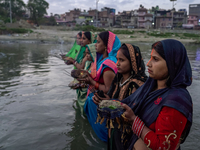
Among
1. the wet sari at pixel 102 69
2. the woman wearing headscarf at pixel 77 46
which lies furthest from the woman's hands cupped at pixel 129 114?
the woman wearing headscarf at pixel 77 46

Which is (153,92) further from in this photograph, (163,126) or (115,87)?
(115,87)

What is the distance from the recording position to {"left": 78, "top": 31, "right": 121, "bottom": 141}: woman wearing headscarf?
3057 millimetres

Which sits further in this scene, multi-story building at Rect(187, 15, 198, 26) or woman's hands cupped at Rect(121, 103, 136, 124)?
multi-story building at Rect(187, 15, 198, 26)

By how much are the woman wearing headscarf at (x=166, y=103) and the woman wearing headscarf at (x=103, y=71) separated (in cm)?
135

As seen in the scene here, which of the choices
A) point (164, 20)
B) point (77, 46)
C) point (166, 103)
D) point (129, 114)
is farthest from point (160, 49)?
point (164, 20)

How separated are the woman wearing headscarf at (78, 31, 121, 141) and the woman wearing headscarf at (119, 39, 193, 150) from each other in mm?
1347

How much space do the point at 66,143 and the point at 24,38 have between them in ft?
92.1

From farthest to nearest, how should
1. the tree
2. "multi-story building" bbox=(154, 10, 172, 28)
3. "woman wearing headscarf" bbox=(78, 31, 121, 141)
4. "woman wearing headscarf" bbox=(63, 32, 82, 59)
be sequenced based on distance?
1. the tree
2. "multi-story building" bbox=(154, 10, 172, 28)
3. "woman wearing headscarf" bbox=(63, 32, 82, 59)
4. "woman wearing headscarf" bbox=(78, 31, 121, 141)

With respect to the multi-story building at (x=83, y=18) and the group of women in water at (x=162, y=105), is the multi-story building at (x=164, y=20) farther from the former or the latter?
the group of women in water at (x=162, y=105)

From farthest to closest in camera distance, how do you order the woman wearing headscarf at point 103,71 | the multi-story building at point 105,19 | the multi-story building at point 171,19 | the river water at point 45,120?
the multi-story building at point 105,19, the multi-story building at point 171,19, the river water at point 45,120, the woman wearing headscarf at point 103,71

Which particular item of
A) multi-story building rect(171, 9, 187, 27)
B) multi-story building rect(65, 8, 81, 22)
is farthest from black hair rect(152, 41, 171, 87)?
multi-story building rect(65, 8, 81, 22)

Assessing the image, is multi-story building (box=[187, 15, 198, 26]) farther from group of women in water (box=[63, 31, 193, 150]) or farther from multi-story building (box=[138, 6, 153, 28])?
group of women in water (box=[63, 31, 193, 150])

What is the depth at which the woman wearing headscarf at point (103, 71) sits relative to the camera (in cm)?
306

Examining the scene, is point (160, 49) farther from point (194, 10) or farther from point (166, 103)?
point (194, 10)
